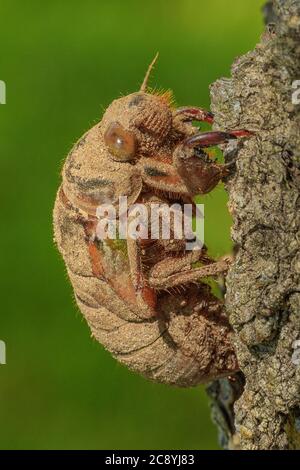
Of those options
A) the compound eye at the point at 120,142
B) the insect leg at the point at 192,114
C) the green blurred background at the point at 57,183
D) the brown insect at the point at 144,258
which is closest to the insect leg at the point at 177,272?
the brown insect at the point at 144,258

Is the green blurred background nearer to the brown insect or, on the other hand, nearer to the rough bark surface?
the brown insect

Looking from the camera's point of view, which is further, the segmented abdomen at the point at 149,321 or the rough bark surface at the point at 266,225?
the segmented abdomen at the point at 149,321

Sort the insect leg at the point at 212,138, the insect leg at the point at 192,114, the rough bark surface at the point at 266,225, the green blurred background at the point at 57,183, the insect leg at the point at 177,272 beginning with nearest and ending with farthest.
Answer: the rough bark surface at the point at 266,225, the insect leg at the point at 212,138, the insect leg at the point at 177,272, the insect leg at the point at 192,114, the green blurred background at the point at 57,183

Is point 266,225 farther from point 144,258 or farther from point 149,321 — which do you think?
point 149,321

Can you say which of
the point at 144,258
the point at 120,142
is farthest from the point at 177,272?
the point at 120,142

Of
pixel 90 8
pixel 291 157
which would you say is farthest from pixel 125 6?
pixel 291 157

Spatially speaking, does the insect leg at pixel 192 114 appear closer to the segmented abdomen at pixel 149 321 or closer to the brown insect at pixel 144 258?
the brown insect at pixel 144 258
